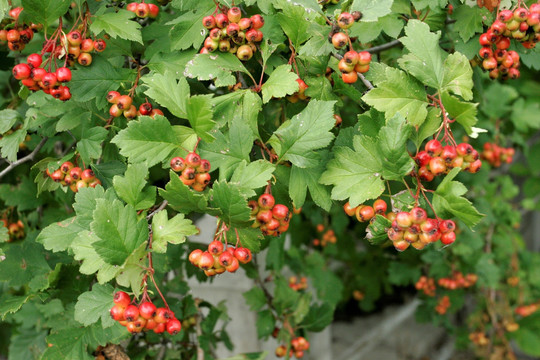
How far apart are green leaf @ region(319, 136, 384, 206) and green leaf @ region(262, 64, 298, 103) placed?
19cm

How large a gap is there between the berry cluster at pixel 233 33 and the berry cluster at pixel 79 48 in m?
0.30

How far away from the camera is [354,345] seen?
4.02m

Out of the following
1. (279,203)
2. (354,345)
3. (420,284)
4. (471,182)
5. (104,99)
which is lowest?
(354,345)

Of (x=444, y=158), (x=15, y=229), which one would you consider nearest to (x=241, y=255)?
(x=444, y=158)

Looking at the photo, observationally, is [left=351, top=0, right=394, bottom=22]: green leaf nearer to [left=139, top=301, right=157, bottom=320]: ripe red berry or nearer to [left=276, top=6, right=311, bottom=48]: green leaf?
[left=276, top=6, right=311, bottom=48]: green leaf

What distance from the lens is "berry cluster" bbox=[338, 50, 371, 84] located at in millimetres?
1112

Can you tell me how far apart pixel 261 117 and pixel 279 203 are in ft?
0.75

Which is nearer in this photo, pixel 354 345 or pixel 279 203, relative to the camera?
pixel 279 203

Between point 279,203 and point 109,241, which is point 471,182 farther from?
point 109,241

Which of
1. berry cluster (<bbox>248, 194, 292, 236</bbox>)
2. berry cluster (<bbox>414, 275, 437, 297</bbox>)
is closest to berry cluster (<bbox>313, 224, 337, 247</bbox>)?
berry cluster (<bbox>414, 275, 437, 297</bbox>)

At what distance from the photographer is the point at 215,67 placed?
1.17 meters

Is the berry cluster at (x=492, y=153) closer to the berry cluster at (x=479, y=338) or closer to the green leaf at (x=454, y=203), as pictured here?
the berry cluster at (x=479, y=338)

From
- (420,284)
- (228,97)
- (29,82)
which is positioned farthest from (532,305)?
(29,82)

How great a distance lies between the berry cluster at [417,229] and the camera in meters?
1.01
